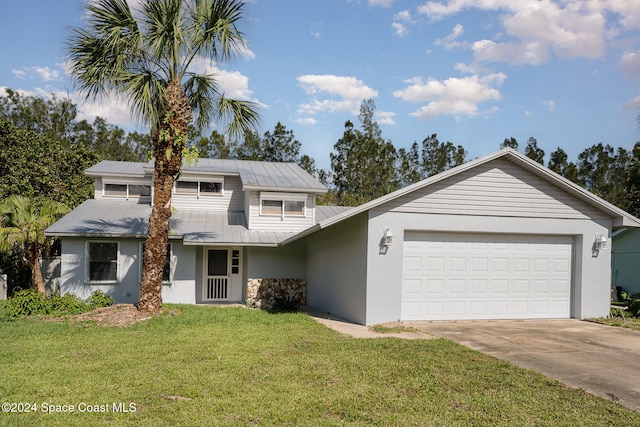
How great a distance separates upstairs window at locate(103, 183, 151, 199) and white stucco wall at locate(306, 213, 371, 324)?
296 inches

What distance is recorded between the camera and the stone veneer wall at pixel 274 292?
1595cm

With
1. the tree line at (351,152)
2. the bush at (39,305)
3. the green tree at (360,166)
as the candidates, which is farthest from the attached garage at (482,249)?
the green tree at (360,166)

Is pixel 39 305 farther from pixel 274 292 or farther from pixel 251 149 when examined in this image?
pixel 251 149

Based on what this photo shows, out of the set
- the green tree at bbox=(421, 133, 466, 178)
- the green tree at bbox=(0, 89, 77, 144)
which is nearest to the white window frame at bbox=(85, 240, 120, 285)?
the green tree at bbox=(0, 89, 77, 144)

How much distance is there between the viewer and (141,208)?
1805 centimetres

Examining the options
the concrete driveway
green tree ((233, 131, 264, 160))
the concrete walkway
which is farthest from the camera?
green tree ((233, 131, 264, 160))

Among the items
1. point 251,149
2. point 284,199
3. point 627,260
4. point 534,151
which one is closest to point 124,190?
point 284,199

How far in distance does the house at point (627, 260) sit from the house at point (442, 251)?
11108mm

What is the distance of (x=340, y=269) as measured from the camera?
1308 centimetres

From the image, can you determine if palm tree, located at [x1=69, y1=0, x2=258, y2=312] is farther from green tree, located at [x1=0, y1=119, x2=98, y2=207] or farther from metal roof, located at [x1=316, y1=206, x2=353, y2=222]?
green tree, located at [x1=0, y1=119, x2=98, y2=207]

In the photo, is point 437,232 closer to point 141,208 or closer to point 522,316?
point 522,316

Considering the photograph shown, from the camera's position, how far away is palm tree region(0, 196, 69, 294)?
49.4ft

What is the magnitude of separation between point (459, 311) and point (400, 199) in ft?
10.8

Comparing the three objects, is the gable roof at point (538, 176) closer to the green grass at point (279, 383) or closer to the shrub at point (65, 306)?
the green grass at point (279, 383)
